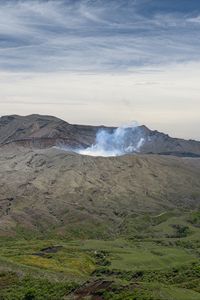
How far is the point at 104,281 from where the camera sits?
118m

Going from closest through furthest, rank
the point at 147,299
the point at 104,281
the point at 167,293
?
the point at 147,299 < the point at 167,293 < the point at 104,281

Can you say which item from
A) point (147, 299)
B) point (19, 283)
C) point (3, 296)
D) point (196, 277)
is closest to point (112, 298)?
point (147, 299)

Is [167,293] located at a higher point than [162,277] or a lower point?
higher

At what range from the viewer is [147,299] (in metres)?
100

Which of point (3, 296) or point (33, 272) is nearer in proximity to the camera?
point (3, 296)

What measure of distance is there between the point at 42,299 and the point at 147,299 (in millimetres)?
23095

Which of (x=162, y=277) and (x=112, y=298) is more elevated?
(x=112, y=298)

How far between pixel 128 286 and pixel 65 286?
18176 millimetres

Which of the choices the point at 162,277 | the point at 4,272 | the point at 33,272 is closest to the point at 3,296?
the point at 4,272

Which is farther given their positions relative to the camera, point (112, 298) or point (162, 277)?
point (162, 277)

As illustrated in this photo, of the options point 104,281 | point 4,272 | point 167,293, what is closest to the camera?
point 167,293

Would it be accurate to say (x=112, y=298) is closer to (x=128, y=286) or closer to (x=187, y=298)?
(x=128, y=286)

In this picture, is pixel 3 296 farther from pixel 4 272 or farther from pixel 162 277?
pixel 162 277

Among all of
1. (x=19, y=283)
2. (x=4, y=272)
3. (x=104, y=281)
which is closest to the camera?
(x=104, y=281)
